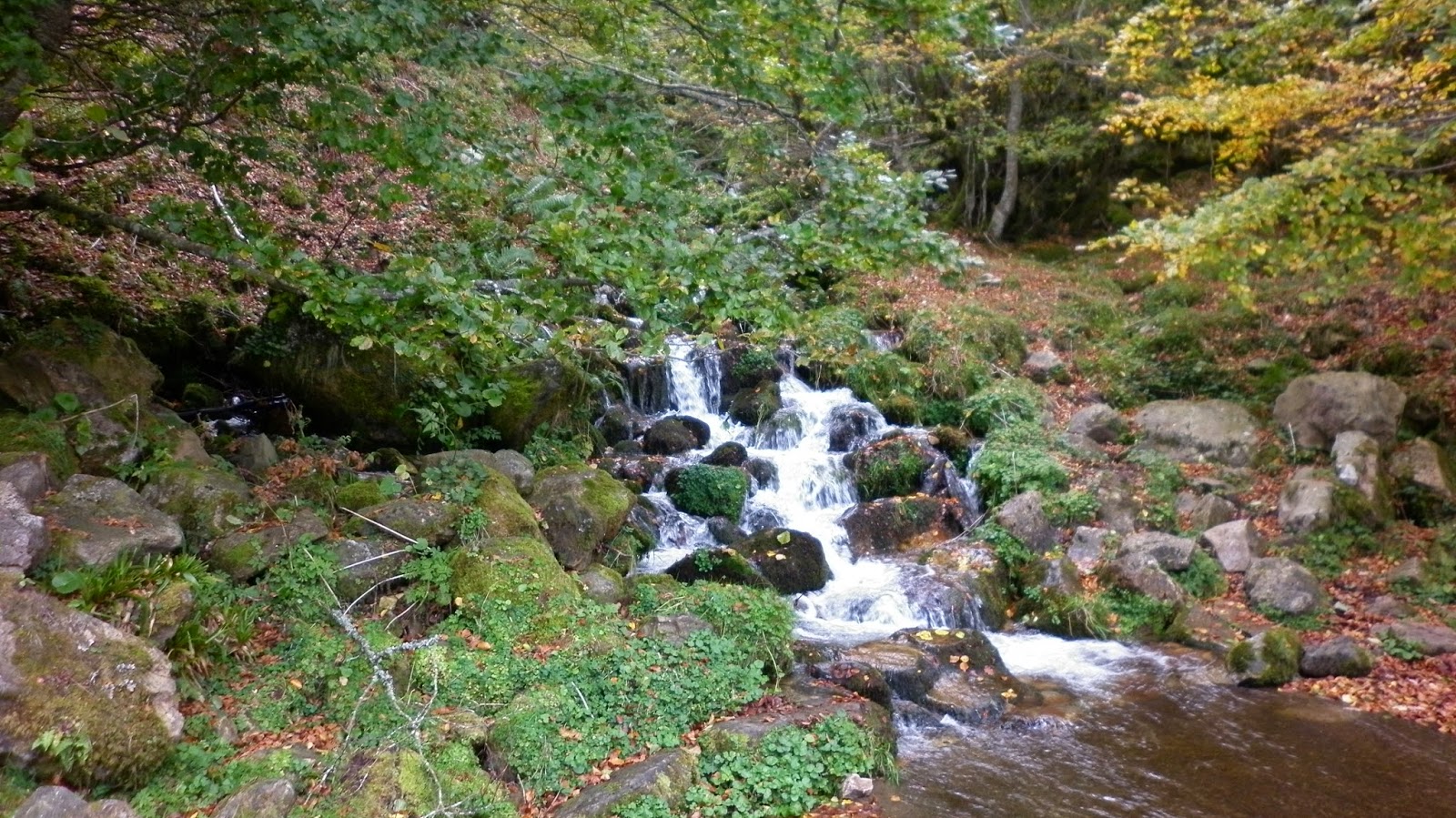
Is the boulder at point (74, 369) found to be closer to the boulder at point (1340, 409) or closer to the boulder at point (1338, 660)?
the boulder at point (1338, 660)

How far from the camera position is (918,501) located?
1155 centimetres

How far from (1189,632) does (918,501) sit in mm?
3603

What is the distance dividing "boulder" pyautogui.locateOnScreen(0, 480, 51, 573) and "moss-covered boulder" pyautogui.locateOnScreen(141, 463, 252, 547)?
112cm

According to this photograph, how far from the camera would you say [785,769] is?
577 centimetres

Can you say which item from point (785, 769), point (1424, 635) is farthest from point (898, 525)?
point (785, 769)

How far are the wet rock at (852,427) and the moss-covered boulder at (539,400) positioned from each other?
4042 millimetres

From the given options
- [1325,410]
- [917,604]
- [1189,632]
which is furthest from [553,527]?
[1325,410]

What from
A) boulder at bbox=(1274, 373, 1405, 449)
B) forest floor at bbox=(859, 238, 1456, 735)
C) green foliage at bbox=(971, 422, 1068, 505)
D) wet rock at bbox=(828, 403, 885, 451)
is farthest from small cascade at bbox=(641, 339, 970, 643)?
boulder at bbox=(1274, 373, 1405, 449)

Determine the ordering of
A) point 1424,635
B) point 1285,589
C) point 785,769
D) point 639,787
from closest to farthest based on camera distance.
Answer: point 639,787
point 785,769
point 1424,635
point 1285,589

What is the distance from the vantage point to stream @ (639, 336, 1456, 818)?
237 inches

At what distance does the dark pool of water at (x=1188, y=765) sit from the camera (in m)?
5.96

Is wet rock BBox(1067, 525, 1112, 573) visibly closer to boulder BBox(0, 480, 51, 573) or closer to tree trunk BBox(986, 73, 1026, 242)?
boulder BBox(0, 480, 51, 573)

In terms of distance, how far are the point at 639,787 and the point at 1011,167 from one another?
19.9m

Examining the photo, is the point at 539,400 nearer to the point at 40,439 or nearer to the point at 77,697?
the point at 40,439
